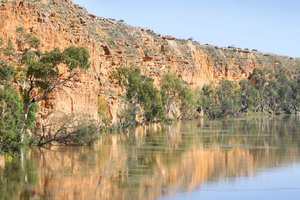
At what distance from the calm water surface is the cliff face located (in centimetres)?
898

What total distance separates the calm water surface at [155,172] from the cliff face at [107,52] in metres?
8.98

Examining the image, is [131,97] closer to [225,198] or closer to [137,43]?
[137,43]

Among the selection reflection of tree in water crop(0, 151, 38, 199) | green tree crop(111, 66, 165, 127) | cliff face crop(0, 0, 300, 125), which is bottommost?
reflection of tree in water crop(0, 151, 38, 199)

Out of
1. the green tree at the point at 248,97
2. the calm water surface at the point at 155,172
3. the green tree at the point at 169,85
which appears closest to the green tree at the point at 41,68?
the calm water surface at the point at 155,172

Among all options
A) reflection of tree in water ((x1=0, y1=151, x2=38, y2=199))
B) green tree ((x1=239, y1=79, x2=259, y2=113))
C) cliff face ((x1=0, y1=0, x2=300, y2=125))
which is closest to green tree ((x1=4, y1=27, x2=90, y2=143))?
cliff face ((x1=0, y1=0, x2=300, y2=125))

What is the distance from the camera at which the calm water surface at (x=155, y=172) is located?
66.1 feet

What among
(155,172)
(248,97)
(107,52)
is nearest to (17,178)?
(155,172)

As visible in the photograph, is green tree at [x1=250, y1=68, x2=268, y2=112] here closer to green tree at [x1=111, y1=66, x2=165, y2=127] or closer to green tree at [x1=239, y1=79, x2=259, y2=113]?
green tree at [x1=239, y1=79, x2=259, y2=113]

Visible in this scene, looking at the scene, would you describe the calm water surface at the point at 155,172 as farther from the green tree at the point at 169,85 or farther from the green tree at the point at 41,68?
the green tree at the point at 169,85

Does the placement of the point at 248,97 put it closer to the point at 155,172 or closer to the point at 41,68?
the point at 41,68

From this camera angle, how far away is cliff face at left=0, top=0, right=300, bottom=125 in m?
43.4

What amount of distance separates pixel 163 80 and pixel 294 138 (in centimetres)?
3953

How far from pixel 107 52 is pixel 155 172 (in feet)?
159

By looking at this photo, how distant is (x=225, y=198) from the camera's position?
19172 mm
